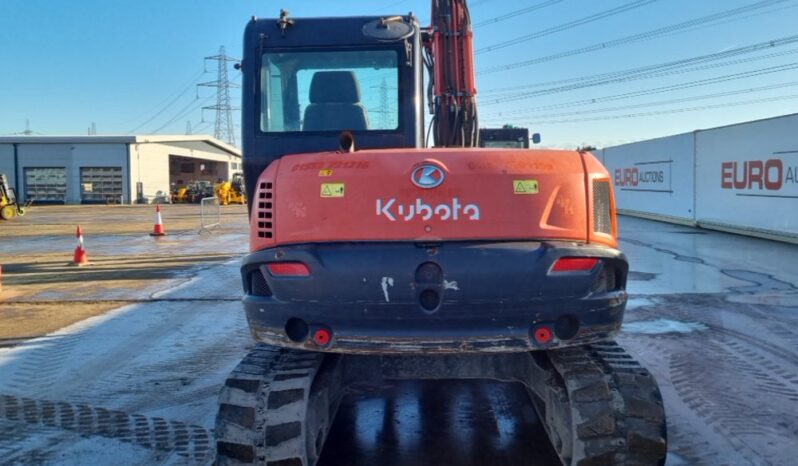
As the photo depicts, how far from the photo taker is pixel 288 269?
3.75 metres

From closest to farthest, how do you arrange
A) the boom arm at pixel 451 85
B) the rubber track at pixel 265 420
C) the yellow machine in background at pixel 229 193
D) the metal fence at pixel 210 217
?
the rubber track at pixel 265 420
the boom arm at pixel 451 85
the metal fence at pixel 210 217
the yellow machine in background at pixel 229 193

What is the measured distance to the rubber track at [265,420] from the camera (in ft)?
12.6

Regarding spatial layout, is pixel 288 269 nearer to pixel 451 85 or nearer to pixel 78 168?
pixel 451 85

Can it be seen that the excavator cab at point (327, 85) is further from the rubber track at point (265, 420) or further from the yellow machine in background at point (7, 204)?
the yellow machine in background at point (7, 204)

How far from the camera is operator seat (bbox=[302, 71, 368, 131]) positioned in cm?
498

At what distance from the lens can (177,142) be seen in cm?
5859

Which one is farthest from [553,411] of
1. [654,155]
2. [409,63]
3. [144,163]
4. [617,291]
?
[144,163]

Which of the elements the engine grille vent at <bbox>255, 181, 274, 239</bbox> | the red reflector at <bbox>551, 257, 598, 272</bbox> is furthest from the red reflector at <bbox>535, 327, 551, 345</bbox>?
the engine grille vent at <bbox>255, 181, 274, 239</bbox>

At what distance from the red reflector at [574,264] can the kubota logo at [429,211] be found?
48cm

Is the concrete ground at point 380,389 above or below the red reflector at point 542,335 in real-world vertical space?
below

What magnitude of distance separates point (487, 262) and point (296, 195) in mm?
1092

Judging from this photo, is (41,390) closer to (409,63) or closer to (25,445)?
(25,445)

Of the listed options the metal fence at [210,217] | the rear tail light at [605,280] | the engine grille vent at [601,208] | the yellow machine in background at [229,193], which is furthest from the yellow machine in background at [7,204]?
the rear tail light at [605,280]

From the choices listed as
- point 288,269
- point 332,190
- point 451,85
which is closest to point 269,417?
point 288,269
